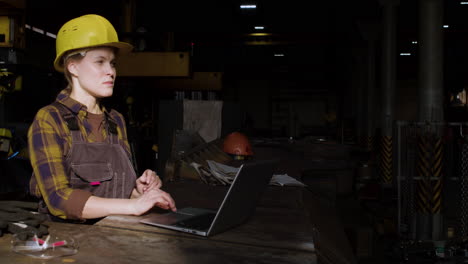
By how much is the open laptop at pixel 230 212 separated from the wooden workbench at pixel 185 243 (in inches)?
1.2

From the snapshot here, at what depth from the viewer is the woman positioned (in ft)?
5.91

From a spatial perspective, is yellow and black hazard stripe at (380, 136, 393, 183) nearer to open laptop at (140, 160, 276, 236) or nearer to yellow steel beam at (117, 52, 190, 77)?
yellow steel beam at (117, 52, 190, 77)

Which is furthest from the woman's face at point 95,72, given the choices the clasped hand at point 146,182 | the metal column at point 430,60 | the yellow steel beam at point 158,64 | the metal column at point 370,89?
the metal column at point 370,89

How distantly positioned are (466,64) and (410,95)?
5.19 meters

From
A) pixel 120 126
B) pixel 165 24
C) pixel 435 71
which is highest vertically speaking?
pixel 165 24

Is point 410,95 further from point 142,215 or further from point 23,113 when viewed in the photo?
point 142,215

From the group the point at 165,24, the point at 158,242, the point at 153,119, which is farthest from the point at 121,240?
the point at 165,24

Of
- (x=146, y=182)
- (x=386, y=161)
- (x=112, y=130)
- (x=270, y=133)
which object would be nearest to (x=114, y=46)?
(x=112, y=130)

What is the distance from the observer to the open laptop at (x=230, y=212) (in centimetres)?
158

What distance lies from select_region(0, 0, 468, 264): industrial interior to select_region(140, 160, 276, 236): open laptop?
5 centimetres

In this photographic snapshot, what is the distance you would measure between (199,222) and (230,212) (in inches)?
6.5

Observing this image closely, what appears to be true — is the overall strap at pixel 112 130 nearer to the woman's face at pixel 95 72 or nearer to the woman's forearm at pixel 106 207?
the woman's face at pixel 95 72

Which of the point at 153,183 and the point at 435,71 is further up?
the point at 435,71

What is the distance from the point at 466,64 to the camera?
83.2 feet
